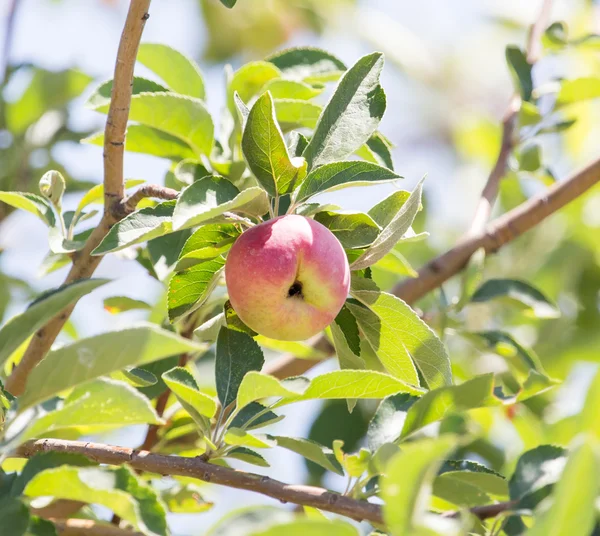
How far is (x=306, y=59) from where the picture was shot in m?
1.34

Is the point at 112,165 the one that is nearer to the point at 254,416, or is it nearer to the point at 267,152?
the point at 267,152

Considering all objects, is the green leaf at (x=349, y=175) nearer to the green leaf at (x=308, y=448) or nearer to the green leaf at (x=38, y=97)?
the green leaf at (x=308, y=448)

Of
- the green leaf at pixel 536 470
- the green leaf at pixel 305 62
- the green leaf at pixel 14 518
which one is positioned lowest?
the green leaf at pixel 14 518

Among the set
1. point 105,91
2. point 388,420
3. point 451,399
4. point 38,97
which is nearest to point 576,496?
point 451,399

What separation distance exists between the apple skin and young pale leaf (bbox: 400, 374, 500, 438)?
14cm

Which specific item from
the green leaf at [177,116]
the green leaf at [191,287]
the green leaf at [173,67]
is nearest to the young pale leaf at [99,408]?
the green leaf at [191,287]

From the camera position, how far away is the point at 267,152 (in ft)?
3.04

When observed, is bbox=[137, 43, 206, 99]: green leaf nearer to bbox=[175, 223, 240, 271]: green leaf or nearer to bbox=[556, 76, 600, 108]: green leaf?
bbox=[175, 223, 240, 271]: green leaf

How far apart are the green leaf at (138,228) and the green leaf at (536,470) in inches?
17.0

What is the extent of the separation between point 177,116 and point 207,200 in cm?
33

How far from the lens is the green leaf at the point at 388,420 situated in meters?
0.91

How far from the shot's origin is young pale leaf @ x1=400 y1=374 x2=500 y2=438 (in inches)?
32.3

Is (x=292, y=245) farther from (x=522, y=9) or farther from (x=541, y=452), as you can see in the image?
(x=522, y=9)

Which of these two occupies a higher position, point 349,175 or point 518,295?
point 349,175
